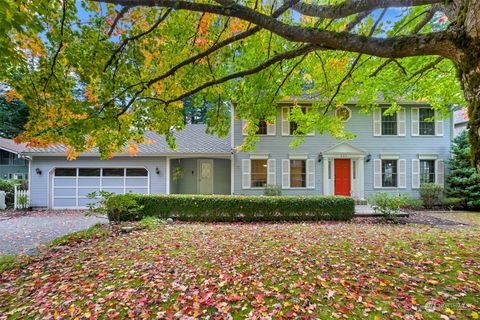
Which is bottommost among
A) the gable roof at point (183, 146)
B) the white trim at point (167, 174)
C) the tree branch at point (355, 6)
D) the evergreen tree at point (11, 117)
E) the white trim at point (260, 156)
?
the white trim at point (167, 174)

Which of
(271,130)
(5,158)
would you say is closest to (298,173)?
(271,130)

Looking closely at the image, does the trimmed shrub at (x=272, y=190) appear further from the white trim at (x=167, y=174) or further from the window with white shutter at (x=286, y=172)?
the white trim at (x=167, y=174)

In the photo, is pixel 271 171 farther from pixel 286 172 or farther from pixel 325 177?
pixel 325 177

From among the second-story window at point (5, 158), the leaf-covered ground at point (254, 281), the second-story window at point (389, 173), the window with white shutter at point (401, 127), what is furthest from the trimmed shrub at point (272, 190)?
the second-story window at point (5, 158)

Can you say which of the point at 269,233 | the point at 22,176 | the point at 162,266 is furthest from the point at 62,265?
the point at 22,176

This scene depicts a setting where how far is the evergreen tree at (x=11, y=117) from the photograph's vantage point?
21875mm

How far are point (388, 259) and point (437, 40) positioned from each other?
11.2 feet

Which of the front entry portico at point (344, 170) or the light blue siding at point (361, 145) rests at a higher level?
the light blue siding at point (361, 145)

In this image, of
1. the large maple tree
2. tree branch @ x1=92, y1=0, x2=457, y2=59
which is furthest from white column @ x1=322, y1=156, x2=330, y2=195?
tree branch @ x1=92, y1=0, x2=457, y2=59

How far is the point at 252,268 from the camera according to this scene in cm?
382

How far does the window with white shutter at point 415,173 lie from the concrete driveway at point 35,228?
15.2 metres

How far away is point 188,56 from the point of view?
188 inches

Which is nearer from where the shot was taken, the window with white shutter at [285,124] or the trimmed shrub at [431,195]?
the trimmed shrub at [431,195]

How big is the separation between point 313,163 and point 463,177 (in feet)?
24.1
